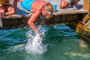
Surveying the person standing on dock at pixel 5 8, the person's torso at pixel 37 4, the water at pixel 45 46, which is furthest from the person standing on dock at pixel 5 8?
the water at pixel 45 46

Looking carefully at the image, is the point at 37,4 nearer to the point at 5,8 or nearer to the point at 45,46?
the point at 5,8

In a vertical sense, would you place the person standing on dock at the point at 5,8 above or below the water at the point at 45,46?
above

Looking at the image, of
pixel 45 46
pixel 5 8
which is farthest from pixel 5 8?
pixel 45 46

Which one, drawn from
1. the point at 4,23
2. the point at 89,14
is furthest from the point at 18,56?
the point at 89,14

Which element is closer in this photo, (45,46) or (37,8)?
(37,8)

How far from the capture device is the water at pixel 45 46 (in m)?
5.53

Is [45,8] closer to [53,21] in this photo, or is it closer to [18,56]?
[53,21]

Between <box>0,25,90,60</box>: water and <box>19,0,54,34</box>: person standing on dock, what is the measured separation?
0.66 meters

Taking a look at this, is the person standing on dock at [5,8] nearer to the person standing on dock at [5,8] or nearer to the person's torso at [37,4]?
the person standing on dock at [5,8]

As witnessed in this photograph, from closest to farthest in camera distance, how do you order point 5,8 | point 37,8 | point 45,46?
point 37,8 < point 5,8 < point 45,46

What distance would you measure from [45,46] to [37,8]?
1.86m

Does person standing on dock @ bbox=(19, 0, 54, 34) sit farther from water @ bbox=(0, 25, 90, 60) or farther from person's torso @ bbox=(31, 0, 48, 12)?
water @ bbox=(0, 25, 90, 60)

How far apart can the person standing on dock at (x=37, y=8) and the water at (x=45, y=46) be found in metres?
0.66

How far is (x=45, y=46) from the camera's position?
248 inches
